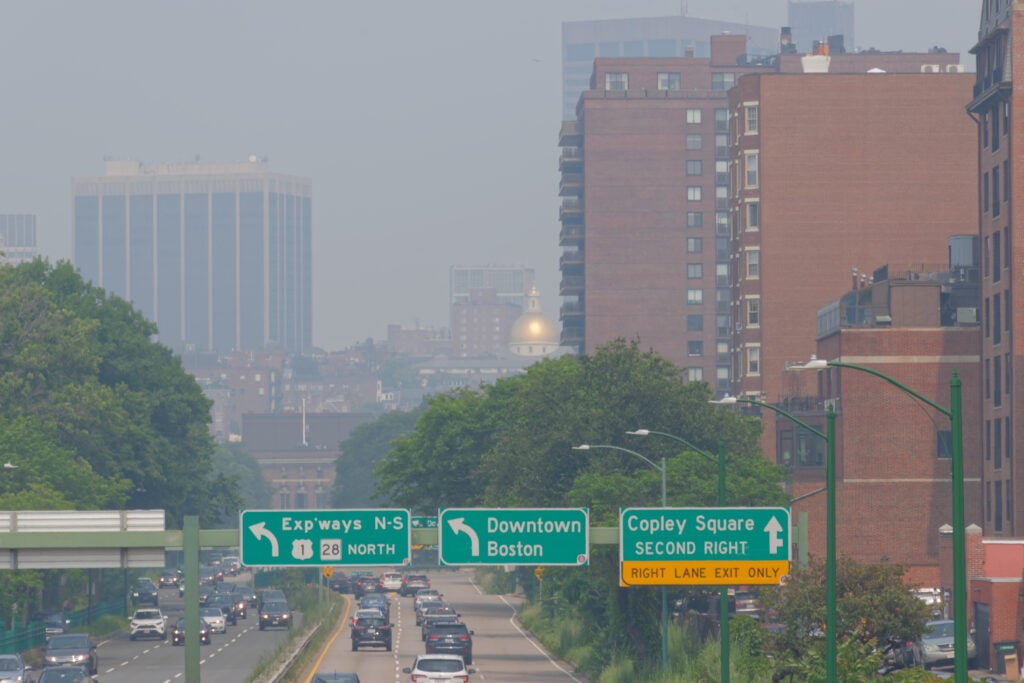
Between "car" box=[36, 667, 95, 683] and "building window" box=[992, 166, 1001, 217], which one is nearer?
"car" box=[36, 667, 95, 683]

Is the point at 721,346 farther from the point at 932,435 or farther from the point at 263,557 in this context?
the point at 263,557

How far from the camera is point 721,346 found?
18512 centimetres

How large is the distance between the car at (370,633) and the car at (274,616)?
19195mm

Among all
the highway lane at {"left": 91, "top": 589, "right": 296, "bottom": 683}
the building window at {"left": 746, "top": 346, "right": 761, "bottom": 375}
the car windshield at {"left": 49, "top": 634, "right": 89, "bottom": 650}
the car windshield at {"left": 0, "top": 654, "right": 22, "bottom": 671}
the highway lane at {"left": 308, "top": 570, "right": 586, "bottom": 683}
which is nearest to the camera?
the car windshield at {"left": 0, "top": 654, "right": 22, "bottom": 671}

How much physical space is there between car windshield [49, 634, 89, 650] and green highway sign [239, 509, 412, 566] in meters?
34.4

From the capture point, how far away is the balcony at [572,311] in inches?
7293

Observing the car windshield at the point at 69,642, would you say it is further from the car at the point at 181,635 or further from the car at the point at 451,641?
the car at the point at 181,635

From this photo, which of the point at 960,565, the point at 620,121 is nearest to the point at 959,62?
the point at 620,121

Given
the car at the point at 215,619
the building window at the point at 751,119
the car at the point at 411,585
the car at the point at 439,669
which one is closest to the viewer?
the car at the point at 439,669

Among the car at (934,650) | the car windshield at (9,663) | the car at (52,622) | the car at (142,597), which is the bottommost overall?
the car at (142,597)

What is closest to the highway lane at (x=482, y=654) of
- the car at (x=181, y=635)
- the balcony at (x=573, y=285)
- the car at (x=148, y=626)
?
the car at (x=181, y=635)

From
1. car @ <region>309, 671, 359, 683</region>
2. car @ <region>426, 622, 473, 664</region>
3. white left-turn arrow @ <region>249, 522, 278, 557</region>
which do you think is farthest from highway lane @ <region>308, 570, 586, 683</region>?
white left-turn arrow @ <region>249, 522, 278, 557</region>

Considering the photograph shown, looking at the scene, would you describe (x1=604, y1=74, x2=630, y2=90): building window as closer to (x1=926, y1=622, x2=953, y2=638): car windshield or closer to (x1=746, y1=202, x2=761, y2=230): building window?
(x1=746, y1=202, x2=761, y2=230): building window

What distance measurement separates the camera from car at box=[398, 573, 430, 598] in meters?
138
